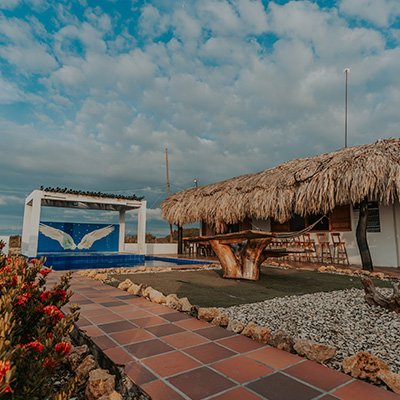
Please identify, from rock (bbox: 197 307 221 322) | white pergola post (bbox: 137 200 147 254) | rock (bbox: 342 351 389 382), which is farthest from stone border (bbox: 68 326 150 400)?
white pergola post (bbox: 137 200 147 254)

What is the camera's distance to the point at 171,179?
18.7 metres

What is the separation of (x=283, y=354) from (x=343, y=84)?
40.7 feet

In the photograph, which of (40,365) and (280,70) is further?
(280,70)

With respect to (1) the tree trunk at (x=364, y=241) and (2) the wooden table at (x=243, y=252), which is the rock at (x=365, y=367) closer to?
(2) the wooden table at (x=243, y=252)

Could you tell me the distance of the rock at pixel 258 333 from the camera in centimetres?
208

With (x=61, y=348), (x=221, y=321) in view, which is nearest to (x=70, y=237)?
(x=221, y=321)

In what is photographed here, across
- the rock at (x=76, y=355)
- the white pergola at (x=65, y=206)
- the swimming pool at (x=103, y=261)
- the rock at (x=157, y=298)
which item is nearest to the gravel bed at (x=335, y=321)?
the rock at (x=157, y=298)

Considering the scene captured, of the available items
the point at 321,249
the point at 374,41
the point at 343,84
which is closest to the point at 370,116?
the point at 343,84

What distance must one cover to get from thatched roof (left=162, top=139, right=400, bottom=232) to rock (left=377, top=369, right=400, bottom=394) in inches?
221

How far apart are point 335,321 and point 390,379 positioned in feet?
4.19

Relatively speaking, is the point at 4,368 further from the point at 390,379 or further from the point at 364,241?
the point at 364,241

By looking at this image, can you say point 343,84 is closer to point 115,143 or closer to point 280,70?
point 280,70

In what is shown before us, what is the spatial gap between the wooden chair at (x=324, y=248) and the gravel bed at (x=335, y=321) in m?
4.98

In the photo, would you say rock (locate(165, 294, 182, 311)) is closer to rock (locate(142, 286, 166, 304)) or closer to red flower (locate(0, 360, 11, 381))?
rock (locate(142, 286, 166, 304))
